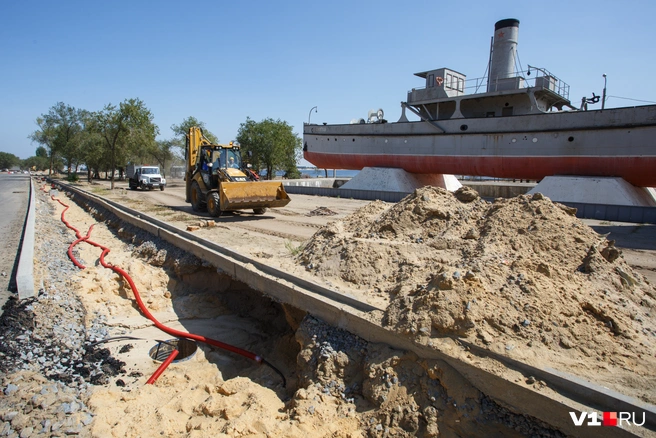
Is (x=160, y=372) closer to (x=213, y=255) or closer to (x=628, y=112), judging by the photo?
(x=213, y=255)

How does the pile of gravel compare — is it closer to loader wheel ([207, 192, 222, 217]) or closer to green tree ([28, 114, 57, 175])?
loader wheel ([207, 192, 222, 217])

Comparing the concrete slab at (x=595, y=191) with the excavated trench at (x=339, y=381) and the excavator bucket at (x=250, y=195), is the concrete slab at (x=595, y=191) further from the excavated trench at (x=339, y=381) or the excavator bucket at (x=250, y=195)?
the excavated trench at (x=339, y=381)

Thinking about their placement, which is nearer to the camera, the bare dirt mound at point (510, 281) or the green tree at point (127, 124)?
the bare dirt mound at point (510, 281)

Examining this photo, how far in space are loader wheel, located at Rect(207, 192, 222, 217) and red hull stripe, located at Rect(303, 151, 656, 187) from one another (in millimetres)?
13873

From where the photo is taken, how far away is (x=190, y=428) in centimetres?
362

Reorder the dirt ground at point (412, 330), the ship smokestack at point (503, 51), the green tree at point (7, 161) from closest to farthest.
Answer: the dirt ground at point (412, 330)
the ship smokestack at point (503, 51)
the green tree at point (7, 161)

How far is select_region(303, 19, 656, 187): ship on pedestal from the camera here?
16672 millimetres

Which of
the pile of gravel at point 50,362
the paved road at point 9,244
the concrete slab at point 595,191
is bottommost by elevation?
the pile of gravel at point 50,362

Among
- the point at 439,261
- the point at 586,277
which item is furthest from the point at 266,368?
the point at 586,277

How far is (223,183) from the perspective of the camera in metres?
12.4

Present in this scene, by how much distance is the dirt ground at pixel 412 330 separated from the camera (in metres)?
3.26

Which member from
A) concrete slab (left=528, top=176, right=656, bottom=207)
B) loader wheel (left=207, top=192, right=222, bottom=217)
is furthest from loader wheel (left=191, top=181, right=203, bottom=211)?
concrete slab (left=528, top=176, right=656, bottom=207)

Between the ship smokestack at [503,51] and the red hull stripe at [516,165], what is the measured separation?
170 inches

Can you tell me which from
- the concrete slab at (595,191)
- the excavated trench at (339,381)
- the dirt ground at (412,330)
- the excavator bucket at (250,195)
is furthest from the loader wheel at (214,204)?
the concrete slab at (595,191)
